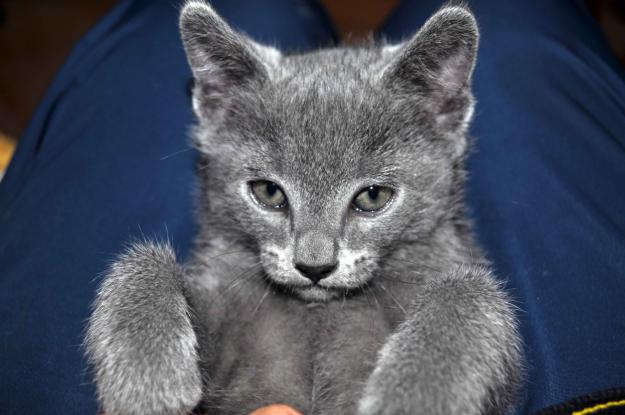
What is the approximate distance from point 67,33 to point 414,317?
3.71 m

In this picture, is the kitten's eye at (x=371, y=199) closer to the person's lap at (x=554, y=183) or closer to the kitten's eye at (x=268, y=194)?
the kitten's eye at (x=268, y=194)

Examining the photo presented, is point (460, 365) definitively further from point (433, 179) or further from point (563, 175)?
point (563, 175)

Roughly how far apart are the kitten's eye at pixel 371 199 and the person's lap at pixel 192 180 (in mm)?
484

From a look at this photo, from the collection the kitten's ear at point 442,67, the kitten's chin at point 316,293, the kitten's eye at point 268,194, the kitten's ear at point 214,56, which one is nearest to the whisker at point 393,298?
the kitten's chin at point 316,293

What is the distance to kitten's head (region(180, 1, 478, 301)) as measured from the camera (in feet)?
4.28

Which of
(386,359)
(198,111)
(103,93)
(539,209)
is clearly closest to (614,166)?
(539,209)

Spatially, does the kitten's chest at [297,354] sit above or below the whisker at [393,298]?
below

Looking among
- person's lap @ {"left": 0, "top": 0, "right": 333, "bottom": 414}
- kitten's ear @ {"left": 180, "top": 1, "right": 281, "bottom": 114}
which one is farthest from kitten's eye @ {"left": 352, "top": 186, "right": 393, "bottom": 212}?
person's lap @ {"left": 0, "top": 0, "right": 333, "bottom": 414}

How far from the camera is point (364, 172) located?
4.35ft

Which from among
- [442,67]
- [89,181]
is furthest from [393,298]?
[89,181]

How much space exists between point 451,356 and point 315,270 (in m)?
0.34

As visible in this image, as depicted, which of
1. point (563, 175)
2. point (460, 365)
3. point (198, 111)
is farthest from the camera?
point (563, 175)

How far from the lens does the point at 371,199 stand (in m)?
1.36

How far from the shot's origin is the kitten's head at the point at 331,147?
4.28 feet
